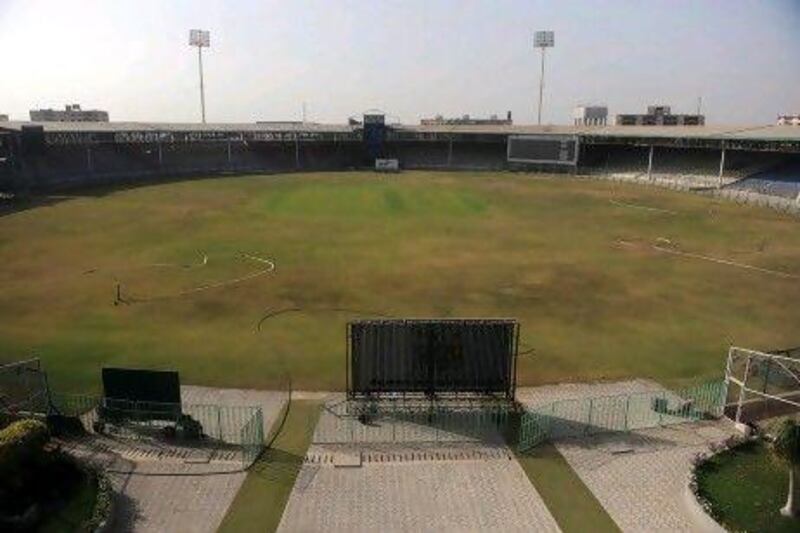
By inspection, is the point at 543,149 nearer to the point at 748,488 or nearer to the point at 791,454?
the point at 748,488

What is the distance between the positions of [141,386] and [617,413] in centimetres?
1689

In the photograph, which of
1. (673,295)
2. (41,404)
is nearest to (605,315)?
(673,295)

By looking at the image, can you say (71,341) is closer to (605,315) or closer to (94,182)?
(605,315)

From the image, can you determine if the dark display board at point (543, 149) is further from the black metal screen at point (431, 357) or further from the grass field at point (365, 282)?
the black metal screen at point (431, 357)

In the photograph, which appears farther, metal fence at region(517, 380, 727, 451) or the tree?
metal fence at region(517, 380, 727, 451)

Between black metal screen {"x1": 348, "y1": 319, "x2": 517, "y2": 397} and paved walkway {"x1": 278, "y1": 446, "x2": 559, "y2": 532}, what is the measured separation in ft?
9.55

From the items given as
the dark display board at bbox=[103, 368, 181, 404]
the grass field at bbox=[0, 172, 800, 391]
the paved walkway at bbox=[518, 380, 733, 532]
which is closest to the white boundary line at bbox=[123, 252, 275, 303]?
the grass field at bbox=[0, 172, 800, 391]

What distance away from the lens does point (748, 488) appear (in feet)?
59.4

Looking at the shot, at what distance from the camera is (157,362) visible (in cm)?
2802

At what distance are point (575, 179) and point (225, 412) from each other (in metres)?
86.3

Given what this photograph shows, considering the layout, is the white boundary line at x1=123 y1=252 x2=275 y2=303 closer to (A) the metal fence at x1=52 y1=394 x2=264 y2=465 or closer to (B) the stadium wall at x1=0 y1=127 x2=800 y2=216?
(A) the metal fence at x1=52 y1=394 x2=264 y2=465

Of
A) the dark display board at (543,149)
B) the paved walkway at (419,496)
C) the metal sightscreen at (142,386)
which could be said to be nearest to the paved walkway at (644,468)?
the paved walkway at (419,496)

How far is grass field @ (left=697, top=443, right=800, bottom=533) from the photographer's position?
54.5ft

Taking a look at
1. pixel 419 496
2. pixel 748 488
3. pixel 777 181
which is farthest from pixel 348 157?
pixel 748 488
